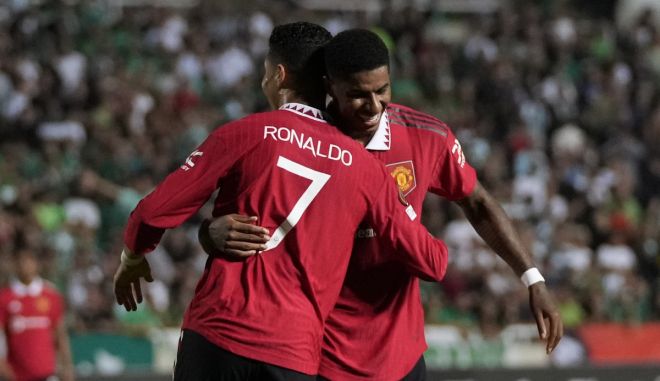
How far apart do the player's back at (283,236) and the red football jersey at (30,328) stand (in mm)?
6799

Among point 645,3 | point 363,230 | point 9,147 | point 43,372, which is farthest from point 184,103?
point 363,230

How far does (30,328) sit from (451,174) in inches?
258

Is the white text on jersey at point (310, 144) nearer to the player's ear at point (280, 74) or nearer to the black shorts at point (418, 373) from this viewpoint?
the player's ear at point (280, 74)

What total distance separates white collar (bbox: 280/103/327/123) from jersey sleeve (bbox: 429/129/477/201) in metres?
0.80

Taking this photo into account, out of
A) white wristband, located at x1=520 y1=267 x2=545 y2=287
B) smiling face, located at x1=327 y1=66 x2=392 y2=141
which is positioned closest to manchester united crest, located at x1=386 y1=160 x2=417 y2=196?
smiling face, located at x1=327 y1=66 x2=392 y2=141

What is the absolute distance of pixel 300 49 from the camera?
447cm

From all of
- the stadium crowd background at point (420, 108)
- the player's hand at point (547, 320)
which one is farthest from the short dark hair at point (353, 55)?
the stadium crowd background at point (420, 108)

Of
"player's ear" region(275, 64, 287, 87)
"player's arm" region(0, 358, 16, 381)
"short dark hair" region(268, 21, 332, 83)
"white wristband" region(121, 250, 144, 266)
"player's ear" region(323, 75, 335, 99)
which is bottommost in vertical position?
"player's arm" region(0, 358, 16, 381)

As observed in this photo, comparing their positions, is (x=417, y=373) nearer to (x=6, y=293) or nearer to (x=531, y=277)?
(x=531, y=277)

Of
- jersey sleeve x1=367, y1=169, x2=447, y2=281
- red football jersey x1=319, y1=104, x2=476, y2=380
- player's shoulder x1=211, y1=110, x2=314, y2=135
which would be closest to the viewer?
player's shoulder x1=211, y1=110, x2=314, y2=135

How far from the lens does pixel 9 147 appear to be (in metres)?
13.4

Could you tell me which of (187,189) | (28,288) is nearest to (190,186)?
(187,189)

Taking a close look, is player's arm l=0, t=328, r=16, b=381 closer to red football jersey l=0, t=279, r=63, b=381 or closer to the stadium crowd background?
red football jersey l=0, t=279, r=63, b=381

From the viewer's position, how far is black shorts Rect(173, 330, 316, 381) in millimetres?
3992
